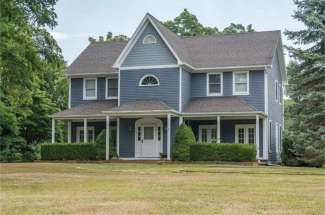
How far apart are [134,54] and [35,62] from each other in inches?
422

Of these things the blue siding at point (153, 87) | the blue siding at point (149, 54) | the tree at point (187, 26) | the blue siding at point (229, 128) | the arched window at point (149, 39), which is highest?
the tree at point (187, 26)

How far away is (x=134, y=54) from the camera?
3111 centimetres

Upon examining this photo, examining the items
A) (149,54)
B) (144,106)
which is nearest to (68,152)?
(144,106)

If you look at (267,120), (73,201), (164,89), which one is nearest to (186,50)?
(164,89)

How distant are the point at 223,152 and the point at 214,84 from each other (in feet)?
16.7

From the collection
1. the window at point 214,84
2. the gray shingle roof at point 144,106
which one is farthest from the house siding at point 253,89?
the gray shingle roof at point 144,106

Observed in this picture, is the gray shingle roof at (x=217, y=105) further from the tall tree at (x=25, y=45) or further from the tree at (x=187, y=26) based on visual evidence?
the tree at (x=187, y=26)

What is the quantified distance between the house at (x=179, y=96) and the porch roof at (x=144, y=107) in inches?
2.0

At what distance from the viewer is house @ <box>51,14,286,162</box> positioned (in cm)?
3014

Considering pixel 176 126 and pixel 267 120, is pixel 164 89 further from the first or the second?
pixel 267 120

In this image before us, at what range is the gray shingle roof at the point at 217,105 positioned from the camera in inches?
1159

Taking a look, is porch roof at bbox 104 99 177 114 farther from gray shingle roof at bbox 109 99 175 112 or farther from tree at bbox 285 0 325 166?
tree at bbox 285 0 325 166

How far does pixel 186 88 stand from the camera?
31422 mm

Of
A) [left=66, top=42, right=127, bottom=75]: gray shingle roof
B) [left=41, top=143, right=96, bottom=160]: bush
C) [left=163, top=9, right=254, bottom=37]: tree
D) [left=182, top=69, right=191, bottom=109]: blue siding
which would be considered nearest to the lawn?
[left=41, top=143, right=96, bottom=160]: bush
